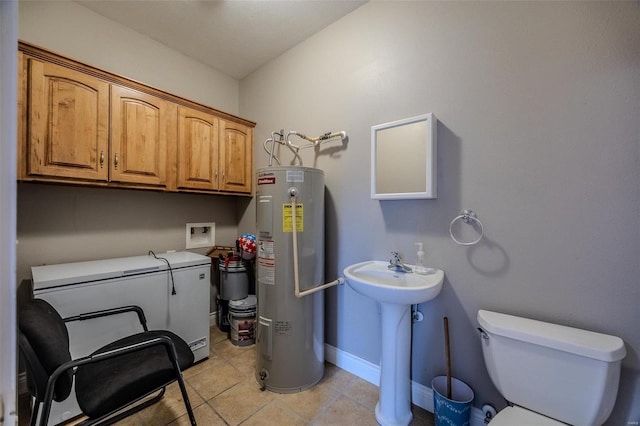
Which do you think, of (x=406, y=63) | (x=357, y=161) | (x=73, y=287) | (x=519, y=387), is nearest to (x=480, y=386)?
(x=519, y=387)

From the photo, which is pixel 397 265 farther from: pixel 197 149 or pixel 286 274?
pixel 197 149

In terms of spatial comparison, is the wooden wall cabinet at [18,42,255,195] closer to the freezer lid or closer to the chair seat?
the freezer lid

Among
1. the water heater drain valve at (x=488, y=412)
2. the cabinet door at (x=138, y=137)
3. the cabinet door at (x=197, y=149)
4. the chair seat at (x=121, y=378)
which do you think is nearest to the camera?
the chair seat at (x=121, y=378)

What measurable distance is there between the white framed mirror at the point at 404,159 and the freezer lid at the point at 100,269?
155cm

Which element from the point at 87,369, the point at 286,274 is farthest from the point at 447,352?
the point at 87,369

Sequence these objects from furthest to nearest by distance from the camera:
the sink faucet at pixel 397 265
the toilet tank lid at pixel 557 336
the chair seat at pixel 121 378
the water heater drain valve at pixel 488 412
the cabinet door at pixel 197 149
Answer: the cabinet door at pixel 197 149, the sink faucet at pixel 397 265, the water heater drain valve at pixel 488 412, the chair seat at pixel 121 378, the toilet tank lid at pixel 557 336

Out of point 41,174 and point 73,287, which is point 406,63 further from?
point 73,287

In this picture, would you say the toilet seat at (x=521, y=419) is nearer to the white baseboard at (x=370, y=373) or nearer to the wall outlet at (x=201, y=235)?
the white baseboard at (x=370, y=373)

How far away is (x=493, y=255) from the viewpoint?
133 centimetres

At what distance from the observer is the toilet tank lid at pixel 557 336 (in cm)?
93

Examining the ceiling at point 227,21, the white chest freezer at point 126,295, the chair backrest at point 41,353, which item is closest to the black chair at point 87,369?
the chair backrest at point 41,353

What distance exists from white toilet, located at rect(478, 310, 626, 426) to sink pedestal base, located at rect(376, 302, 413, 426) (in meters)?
0.40

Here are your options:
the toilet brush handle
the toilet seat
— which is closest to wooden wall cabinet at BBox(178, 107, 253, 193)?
the toilet brush handle

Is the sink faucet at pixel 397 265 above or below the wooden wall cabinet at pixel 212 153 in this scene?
below
